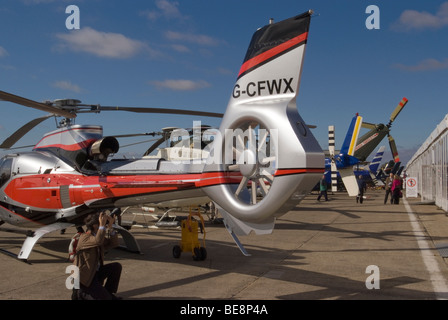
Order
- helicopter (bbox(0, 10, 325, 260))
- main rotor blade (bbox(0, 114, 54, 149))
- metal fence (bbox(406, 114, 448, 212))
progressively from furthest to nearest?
metal fence (bbox(406, 114, 448, 212)) < main rotor blade (bbox(0, 114, 54, 149)) < helicopter (bbox(0, 10, 325, 260))

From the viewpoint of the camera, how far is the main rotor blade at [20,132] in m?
10.3

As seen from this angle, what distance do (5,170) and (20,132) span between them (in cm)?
105

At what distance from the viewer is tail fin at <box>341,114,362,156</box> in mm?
20766

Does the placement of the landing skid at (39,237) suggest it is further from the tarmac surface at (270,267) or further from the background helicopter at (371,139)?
the background helicopter at (371,139)

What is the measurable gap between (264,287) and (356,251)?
4.22 metres

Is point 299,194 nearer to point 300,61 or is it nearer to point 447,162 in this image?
point 300,61

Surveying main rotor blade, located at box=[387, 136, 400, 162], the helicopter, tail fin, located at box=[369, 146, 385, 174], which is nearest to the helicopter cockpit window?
the helicopter

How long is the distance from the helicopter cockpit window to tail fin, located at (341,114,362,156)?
615 inches

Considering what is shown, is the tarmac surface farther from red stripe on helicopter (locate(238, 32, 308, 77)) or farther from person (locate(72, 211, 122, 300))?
red stripe on helicopter (locate(238, 32, 308, 77))

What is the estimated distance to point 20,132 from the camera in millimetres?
10445

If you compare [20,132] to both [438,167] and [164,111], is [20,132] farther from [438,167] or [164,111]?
[438,167]
